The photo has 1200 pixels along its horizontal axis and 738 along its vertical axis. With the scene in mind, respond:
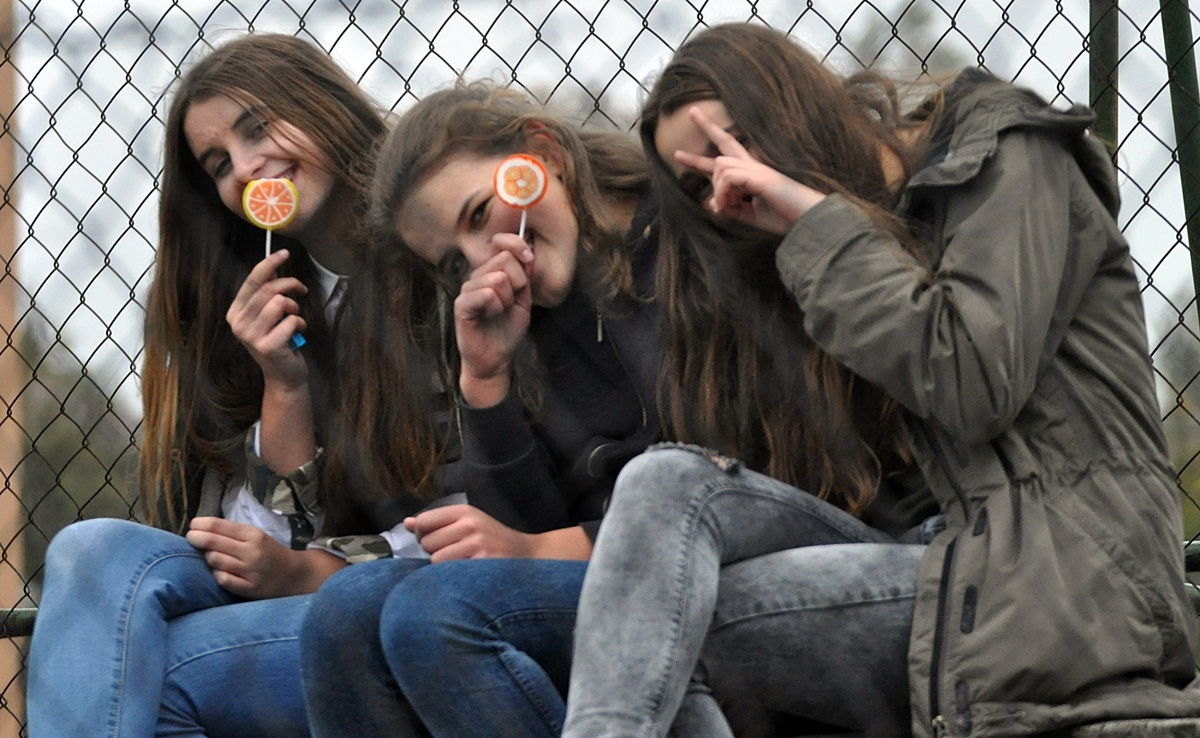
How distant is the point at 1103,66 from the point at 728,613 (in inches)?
43.9

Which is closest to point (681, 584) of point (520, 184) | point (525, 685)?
point (525, 685)

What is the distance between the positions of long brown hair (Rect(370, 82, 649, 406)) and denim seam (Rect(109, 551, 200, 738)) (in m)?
0.41

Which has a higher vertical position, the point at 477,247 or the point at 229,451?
the point at 477,247

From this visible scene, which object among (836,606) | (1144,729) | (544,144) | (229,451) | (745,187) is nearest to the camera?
(1144,729)

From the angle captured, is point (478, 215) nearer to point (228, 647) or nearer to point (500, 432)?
point (500, 432)

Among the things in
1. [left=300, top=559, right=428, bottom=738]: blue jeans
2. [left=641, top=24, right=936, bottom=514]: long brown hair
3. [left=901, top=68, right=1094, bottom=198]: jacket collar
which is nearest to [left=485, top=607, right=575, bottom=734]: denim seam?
[left=300, top=559, right=428, bottom=738]: blue jeans

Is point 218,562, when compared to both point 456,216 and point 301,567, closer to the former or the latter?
point 301,567

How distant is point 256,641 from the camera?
1.81 meters

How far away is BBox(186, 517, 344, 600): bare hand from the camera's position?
1.91 m

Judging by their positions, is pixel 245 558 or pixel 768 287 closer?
pixel 768 287

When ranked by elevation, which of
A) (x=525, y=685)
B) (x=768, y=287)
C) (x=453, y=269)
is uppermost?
(x=768, y=287)

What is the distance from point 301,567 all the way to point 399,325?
314 mm

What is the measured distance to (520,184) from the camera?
1856 mm

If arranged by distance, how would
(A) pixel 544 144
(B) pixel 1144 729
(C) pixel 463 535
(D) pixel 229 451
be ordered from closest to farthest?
(B) pixel 1144 729 < (C) pixel 463 535 < (A) pixel 544 144 < (D) pixel 229 451
